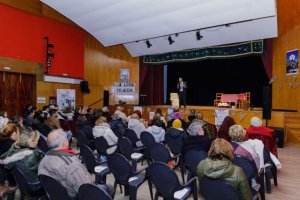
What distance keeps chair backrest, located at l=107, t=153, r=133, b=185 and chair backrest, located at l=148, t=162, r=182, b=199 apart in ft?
1.24

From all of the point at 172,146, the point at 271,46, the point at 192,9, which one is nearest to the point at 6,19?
the point at 192,9

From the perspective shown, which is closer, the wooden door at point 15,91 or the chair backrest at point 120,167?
the chair backrest at point 120,167

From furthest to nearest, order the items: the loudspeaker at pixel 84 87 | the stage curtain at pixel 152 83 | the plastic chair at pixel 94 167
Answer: the stage curtain at pixel 152 83 < the loudspeaker at pixel 84 87 < the plastic chair at pixel 94 167

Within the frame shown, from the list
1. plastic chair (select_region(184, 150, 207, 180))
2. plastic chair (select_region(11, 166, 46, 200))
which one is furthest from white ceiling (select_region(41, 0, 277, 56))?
plastic chair (select_region(11, 166, 46, 200))

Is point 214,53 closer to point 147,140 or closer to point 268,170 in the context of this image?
point 147,140

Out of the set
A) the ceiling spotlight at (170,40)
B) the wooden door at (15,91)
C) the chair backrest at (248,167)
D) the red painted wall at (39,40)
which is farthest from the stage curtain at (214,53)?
the chair backrest at (248,167)

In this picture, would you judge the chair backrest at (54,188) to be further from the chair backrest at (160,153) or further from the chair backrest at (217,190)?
the chair backrest at (160,153)

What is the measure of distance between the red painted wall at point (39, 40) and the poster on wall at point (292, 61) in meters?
9.19

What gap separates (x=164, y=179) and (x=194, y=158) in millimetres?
922

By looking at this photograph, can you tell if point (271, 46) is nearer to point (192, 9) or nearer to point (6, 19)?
point (192, 9)

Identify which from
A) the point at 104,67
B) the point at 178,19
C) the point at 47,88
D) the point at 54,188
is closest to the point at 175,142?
the point at 54,188

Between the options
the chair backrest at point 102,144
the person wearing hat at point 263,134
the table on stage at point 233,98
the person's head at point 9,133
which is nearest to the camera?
the person's head at point 9,133

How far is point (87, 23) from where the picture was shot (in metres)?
11.0

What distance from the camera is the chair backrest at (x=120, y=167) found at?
3.21 metres
